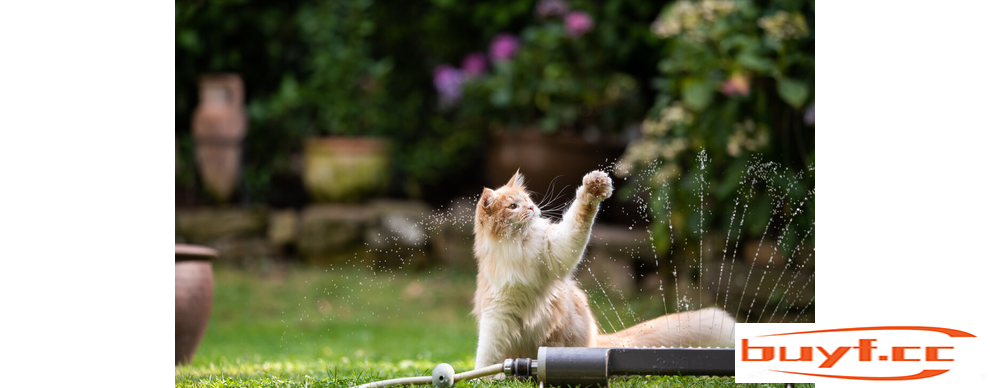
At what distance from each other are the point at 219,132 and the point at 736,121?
4.01 m

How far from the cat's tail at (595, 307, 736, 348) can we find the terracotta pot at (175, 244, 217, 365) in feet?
4.47

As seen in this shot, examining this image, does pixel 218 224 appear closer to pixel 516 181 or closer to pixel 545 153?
pixel 545 153

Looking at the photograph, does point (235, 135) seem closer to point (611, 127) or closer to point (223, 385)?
point (611, 127)

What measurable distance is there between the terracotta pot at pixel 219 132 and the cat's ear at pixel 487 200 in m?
4.79

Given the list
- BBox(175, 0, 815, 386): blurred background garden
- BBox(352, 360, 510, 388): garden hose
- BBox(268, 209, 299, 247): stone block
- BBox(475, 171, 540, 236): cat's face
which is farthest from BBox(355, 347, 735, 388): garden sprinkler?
BBox(268, 209, 299, 247): stone block

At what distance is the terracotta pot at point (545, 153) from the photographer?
540 centimetres

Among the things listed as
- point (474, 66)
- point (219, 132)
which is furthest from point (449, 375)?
point (219, 132)

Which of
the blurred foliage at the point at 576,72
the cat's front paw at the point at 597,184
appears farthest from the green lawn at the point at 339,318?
the blurred foliage at the point at 576,72

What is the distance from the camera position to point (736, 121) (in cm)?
386

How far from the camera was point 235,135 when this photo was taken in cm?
619

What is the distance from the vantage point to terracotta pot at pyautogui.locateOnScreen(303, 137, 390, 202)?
5988 millimetres

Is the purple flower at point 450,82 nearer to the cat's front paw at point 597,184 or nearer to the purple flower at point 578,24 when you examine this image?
the purple flower at point 578,24

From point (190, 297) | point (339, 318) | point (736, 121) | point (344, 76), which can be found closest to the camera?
point (190, 297)

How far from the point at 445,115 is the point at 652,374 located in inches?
206
